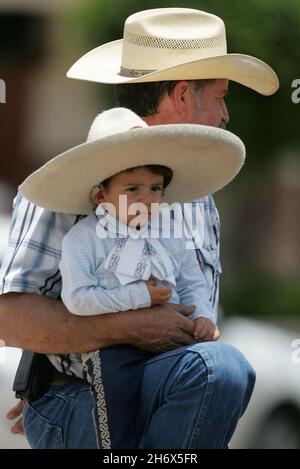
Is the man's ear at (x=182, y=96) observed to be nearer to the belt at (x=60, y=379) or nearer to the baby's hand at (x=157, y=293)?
the baby's hand at (x=157, y=293)

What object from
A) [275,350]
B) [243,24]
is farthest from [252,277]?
[275,350]

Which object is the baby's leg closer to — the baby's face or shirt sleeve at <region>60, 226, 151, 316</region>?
shirt sleeve at <region>60, 226, 151, 316</region>

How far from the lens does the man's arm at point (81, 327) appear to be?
11.5 feet

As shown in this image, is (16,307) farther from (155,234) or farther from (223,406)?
(223,406)

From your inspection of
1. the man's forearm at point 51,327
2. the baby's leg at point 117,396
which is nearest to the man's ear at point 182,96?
the man's forearm at point 51,327

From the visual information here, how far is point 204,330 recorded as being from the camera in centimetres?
360

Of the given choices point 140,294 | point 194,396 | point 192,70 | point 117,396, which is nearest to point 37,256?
point 140,294

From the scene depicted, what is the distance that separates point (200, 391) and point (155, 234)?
0.49 m

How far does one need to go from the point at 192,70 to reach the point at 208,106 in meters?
0.15

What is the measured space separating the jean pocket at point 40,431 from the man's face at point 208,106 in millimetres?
1011

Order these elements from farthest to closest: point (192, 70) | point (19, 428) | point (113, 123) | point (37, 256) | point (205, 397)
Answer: point (19, 428) → point (192, 70) → point (37, 256) → point (113, 123) → point (205, 397)

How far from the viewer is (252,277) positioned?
14.5 m

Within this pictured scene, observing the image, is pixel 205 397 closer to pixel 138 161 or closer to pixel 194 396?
pixel 194 396

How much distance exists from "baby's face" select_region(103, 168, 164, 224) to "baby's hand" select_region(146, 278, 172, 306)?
174 mm
